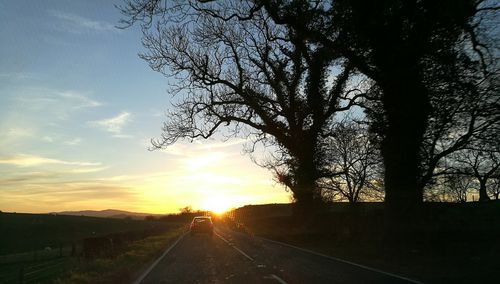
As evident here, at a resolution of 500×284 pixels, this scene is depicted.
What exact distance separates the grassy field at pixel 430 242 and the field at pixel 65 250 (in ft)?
27.9

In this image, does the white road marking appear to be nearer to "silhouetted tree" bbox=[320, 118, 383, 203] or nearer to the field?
the field

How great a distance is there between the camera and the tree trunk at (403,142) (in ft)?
69.0

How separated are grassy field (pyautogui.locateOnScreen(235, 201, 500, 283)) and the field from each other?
27.9 ft

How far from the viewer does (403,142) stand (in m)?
21.6

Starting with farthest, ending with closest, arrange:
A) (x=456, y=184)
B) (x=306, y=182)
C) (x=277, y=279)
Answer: (x=306, y=182) → (x=456, y=184) → (x=277, y=279)

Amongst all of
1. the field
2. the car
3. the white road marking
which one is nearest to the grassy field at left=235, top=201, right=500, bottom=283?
the white road marking

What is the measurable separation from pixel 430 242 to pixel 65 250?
34.7m

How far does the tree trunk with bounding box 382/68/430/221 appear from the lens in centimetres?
2103

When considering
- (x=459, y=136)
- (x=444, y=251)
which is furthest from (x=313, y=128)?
(x=444, y=251)

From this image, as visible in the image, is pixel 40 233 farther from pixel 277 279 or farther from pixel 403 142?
pixel 277 279

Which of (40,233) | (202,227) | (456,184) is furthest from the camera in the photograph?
(40,233)

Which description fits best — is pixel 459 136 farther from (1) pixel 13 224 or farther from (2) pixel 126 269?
(1) pixel 13 224

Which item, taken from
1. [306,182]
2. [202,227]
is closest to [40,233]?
[202,227]

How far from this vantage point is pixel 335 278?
1330cm
